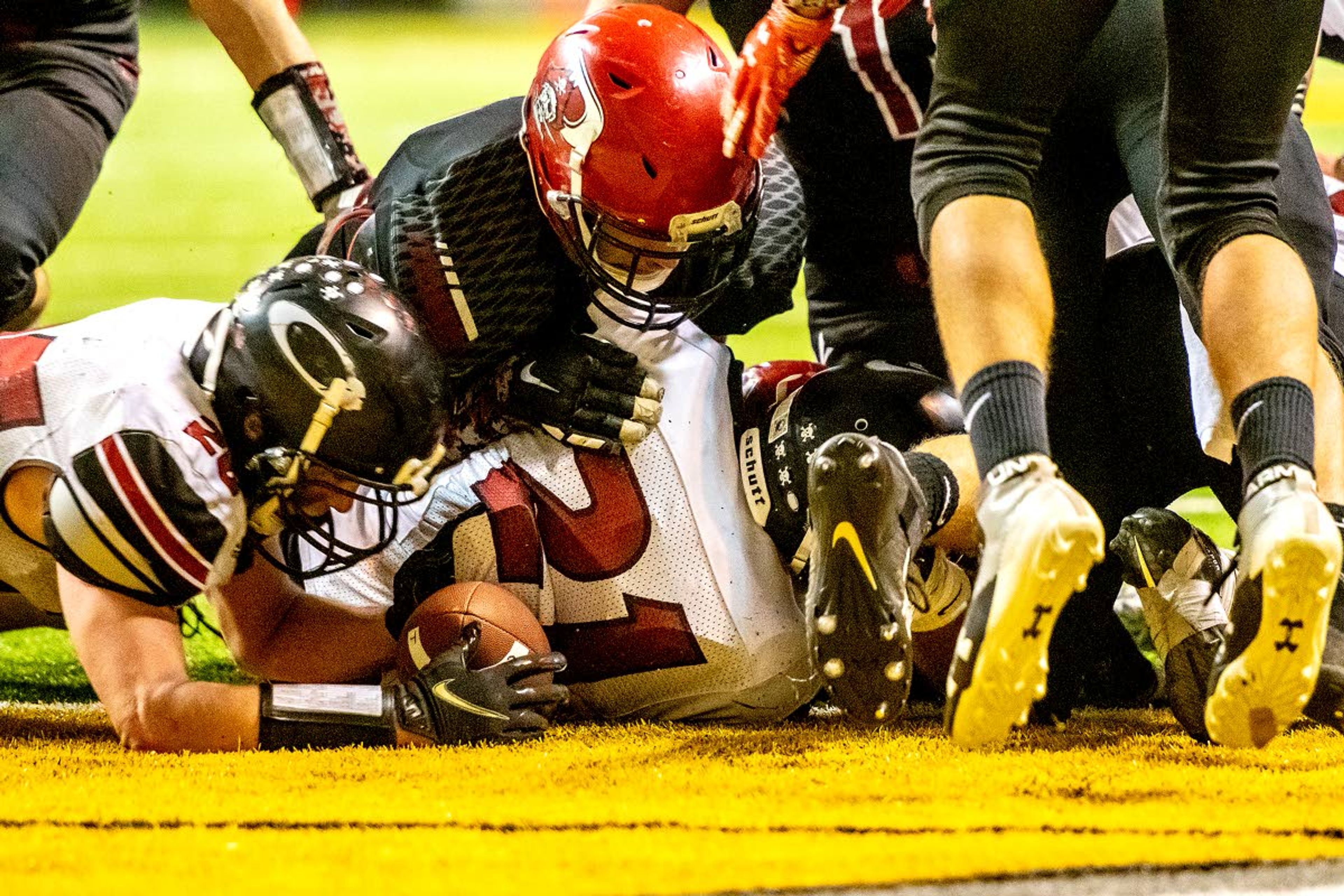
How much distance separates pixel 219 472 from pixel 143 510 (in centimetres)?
12

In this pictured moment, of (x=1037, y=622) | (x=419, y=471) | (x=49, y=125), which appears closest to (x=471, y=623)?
(x=419, y=471)

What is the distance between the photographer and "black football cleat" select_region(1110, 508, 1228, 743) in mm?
2477

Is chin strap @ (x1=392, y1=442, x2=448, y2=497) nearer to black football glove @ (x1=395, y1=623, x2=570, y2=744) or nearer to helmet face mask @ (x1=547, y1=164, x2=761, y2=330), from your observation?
black football glove @ (x1=395, y1=623, x2=570, y2=744)

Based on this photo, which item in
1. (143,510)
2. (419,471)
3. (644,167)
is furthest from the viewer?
(644,167)

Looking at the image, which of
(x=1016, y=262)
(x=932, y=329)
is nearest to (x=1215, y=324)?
(x=1016, y=262)

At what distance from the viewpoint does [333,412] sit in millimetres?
2414

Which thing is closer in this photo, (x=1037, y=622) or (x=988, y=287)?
(x=1037, y=622)

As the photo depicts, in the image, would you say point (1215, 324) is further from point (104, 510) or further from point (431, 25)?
point (431, 25)

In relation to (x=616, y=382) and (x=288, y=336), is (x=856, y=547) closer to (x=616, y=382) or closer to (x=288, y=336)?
(x=616, y=382)

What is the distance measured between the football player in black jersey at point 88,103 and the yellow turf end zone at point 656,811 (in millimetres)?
1108

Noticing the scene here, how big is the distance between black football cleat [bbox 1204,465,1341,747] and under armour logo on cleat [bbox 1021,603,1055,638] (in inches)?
9.9

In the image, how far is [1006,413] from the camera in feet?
6.56

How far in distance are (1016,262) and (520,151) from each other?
45.8 inches

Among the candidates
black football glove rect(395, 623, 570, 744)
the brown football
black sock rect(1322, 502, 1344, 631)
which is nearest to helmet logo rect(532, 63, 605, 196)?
the brown football
